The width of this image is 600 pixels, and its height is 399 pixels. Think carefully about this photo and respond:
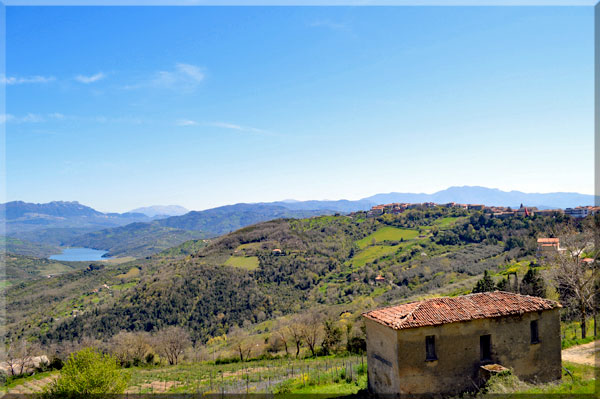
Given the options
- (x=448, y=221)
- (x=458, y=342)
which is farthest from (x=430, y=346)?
(x=448, y=221)

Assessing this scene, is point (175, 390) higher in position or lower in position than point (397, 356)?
lower

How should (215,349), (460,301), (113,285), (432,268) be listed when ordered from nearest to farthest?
1. (460,301)
2. (215,349)
3. (432,268)
4. (113,285)

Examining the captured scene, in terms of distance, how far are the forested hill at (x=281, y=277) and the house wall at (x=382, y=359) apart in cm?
3931

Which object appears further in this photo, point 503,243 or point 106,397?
point 503,243

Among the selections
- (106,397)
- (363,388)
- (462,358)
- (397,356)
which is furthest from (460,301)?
(106,397)

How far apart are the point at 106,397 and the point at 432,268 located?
71239mm

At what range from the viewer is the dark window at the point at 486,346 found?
17797mm

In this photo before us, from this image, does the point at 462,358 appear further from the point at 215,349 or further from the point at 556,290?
the point at 215,349

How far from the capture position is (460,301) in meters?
19.1

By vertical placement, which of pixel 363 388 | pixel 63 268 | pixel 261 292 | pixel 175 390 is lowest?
pixel 63 268

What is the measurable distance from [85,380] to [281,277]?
80.9m

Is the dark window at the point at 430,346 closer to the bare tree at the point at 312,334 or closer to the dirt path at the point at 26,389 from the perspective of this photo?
the bare tree at the point at 312,334

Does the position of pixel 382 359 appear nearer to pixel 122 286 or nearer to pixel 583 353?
pixel 583 353

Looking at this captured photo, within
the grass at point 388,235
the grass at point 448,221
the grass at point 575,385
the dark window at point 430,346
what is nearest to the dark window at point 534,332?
the grass at point 575,385
